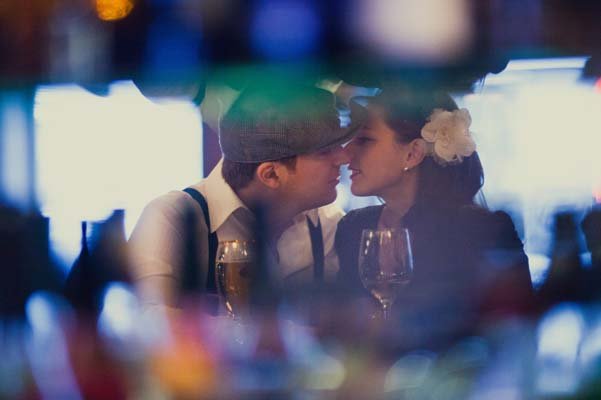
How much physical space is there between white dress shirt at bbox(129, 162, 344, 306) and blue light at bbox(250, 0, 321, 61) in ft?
0.77

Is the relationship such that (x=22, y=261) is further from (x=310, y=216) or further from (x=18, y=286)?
(x=310, y=216)

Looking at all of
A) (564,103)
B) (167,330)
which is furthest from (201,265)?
(564,103)

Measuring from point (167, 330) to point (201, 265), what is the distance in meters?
0.14

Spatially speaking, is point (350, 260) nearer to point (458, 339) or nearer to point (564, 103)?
point (458, 339)

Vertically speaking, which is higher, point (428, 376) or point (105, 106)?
point (105, 106)

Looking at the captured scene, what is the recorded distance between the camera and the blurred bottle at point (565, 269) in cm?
122

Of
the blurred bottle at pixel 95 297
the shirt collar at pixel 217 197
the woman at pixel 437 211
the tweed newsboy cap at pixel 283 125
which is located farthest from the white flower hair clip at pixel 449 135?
the blurred bottle at pixel 95 297

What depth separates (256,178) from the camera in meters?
1.22

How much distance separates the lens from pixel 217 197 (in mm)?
1203

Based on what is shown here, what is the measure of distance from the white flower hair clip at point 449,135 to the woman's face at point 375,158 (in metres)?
0.05

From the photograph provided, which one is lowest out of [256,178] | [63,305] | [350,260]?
[63,305]

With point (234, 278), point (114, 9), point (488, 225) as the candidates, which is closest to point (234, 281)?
point (234, 278)

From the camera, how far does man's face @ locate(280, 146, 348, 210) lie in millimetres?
1195

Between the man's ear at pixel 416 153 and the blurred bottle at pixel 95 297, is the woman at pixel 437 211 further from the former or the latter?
the blurred bottle at pixel 95 297
